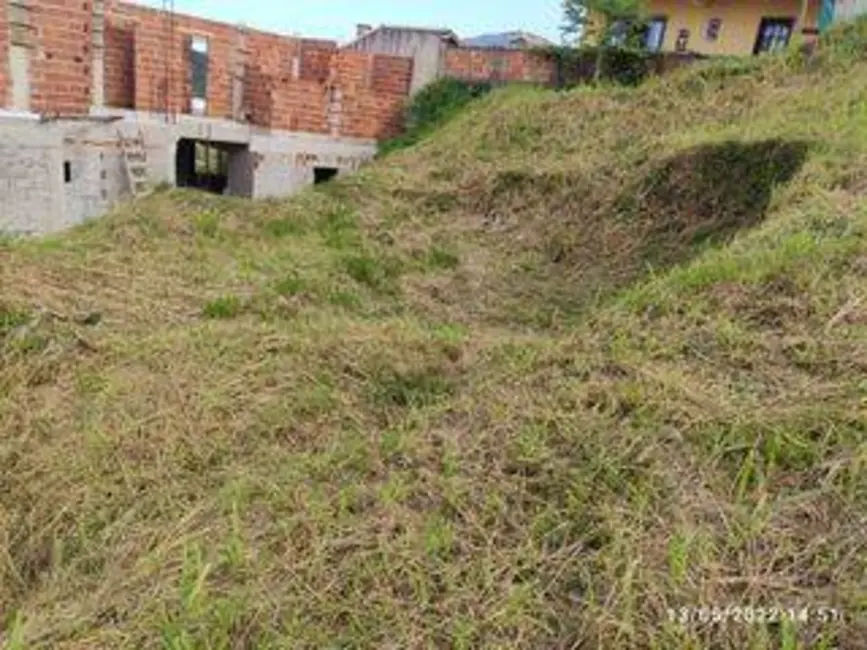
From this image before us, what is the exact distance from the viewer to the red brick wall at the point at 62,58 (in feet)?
27.4

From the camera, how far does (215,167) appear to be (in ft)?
46.5

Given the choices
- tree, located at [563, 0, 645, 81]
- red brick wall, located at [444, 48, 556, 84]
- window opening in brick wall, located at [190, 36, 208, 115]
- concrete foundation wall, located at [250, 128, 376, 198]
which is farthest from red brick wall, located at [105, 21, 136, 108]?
tree, located at [563, 0, 645, 81]

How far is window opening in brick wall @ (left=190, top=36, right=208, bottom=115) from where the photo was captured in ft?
35.0

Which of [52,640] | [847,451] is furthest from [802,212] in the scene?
[52,640]

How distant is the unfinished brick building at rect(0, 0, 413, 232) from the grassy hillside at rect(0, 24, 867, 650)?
9.98 ft

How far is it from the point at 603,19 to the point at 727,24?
16.8ft

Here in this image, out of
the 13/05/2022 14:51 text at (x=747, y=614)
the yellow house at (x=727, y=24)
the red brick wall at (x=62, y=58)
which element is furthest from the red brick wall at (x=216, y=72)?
the 13/05/2022 14:51 text at (x=747, y=614)

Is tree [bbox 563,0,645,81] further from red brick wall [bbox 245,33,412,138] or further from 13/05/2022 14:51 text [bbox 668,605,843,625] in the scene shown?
13/05/2022 14:51 text [bbox 668,605,843,625]

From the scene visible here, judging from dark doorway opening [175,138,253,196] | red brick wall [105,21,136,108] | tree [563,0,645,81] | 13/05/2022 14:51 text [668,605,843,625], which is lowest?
dark doorway opening [175,138,253,196]

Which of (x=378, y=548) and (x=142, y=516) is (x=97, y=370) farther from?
(x=378, y=548)

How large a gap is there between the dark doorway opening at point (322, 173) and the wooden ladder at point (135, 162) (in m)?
3.31

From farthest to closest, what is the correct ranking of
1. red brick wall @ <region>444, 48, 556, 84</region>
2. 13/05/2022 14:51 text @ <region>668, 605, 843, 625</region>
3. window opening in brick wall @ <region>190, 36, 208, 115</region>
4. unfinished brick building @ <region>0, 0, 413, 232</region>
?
1. red brick wall @ <region>444, 48, 556, 84</region>
2. window opening in brick wall @ <region>190, 36, 208, 115</region>
3. unfinished brick building @ <region>0, 0, 413, 232</region>
4. 13/05/2022 14:51 text @ <region>668, 605, 843, 625</region>

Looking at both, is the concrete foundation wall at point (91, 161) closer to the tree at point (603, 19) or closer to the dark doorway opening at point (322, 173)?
the dark doorway opening at point (322, 173)

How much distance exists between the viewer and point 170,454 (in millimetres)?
3049
